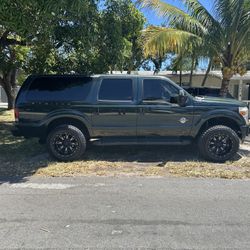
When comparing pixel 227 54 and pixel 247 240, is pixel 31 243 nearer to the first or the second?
pixel 247 240

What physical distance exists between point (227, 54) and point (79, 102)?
6.36 metres

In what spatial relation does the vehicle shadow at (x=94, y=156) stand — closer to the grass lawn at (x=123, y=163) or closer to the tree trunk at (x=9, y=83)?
the grass lawn at (x=123, y=163)

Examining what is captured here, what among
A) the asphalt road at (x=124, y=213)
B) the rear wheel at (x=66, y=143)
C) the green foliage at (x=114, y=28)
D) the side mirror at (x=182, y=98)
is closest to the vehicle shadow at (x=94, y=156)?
the rear wheel at (x=66, y=143)

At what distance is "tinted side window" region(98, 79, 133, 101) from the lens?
9.21 meters

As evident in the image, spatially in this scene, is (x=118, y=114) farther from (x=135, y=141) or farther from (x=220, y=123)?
(x=220, y=123)

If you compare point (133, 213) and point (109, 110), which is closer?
point (133, 213)

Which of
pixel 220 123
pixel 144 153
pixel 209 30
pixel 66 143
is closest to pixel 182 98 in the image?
pixel 220 123

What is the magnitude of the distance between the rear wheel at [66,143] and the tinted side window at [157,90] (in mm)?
1710

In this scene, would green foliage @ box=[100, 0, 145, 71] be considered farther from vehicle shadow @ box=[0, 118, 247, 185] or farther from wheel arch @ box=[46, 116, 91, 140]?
wheel arch @ box=[46, 116, 91, 140]

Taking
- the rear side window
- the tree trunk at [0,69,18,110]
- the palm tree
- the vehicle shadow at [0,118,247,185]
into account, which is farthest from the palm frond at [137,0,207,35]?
the tree trunk at [0,69,18,110]

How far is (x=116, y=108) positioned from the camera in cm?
912

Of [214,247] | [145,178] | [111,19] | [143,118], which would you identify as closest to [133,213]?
[214,247]

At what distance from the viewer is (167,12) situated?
518 inches

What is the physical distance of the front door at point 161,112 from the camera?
30.0ft
